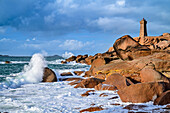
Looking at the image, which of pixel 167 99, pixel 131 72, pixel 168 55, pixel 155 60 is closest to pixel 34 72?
pixel 131 72

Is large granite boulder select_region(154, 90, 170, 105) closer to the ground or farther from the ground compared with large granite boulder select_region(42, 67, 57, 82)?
closer to the ground

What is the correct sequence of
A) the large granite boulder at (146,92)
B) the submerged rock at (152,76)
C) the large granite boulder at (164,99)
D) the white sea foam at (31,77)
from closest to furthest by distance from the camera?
the large granite boulder at (164,99) → the large granite boulder at (146,92) → the submerged rock at (152,76) → the white sea foam at (31,77)

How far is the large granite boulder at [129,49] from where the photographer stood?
12031 millimetres

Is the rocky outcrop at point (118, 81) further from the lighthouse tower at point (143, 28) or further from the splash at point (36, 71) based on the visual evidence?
the lighthouse tower at point (143, 28)

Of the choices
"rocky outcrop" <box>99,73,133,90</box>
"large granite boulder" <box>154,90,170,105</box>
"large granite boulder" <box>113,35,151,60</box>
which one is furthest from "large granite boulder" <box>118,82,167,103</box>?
"large granite boulder" <box>113,35,151,60</box>

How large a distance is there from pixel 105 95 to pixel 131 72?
13.5ft

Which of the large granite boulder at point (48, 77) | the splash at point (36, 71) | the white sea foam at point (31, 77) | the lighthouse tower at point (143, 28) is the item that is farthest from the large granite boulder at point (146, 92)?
the lighthouse tower at point (143, 28)

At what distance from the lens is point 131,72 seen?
10.1 m

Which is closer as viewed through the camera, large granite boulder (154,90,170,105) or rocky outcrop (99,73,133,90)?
large granite boulder (154,90,170,105)

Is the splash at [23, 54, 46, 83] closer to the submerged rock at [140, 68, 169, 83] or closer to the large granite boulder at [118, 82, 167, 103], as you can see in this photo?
the submerged rock at [140, 68, 169, 83]

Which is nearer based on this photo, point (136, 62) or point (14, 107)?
point (14, 107)

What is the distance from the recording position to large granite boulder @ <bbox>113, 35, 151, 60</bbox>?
1203 centimetres

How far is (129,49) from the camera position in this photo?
492 inches

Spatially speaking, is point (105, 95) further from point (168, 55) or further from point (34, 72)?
point (34, 72)
